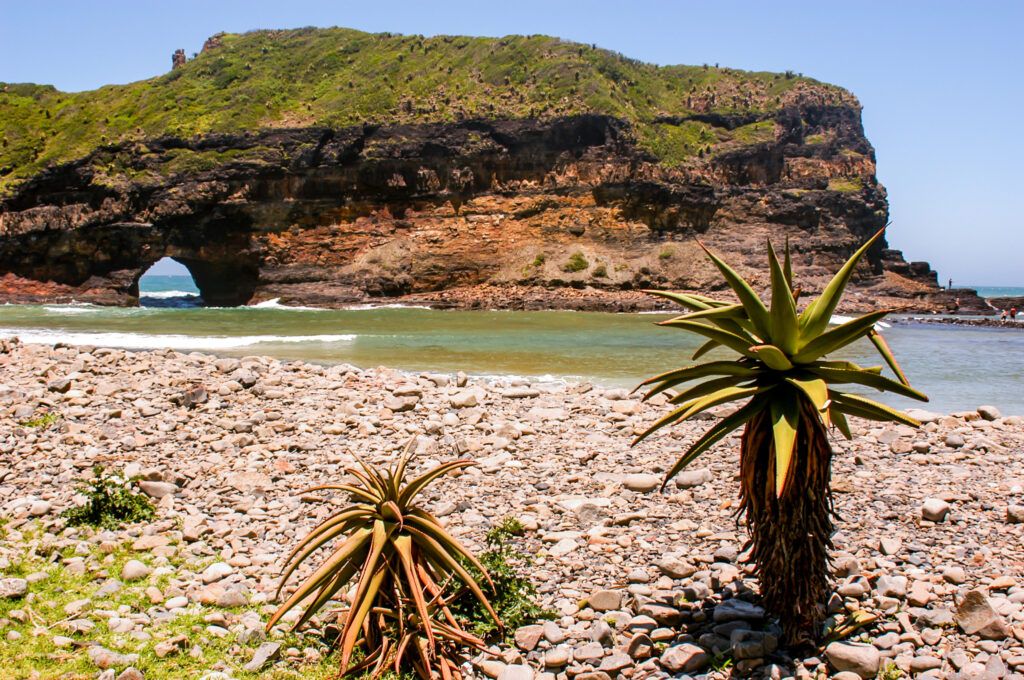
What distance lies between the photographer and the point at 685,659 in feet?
13.4

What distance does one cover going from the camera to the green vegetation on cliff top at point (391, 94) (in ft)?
194

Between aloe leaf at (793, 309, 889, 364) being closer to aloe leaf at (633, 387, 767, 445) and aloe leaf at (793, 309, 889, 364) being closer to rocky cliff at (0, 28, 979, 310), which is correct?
aloe leaf at (633, 387, 767, 445)

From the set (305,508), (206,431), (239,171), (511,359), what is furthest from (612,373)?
(239,171)

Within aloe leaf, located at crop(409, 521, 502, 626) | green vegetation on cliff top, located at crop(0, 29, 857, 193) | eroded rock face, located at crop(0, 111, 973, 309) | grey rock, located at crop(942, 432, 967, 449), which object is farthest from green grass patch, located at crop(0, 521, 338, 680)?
green vegetation on cliff top, located at crop(0, 29, 857, 193)

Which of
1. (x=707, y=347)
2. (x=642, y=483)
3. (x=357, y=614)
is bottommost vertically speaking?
(x=357, y=614)

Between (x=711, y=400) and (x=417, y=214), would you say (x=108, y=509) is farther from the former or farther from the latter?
(x=417, y=214)

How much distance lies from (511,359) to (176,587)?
1519 cm

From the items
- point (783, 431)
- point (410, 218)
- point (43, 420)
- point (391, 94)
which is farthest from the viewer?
point (391, 94)

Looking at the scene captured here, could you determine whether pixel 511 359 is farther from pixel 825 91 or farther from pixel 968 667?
pixel 825 91

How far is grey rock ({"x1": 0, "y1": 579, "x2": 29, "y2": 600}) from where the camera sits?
15.3 ft

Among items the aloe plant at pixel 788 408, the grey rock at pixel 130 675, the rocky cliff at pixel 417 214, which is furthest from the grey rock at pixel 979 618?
the rocky cliff at pixel 417 214

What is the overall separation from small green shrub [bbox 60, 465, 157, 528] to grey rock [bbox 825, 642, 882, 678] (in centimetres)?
549

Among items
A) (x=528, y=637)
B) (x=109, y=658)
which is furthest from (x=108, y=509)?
(x=528, y=637)

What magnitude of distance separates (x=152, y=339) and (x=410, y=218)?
110ft
